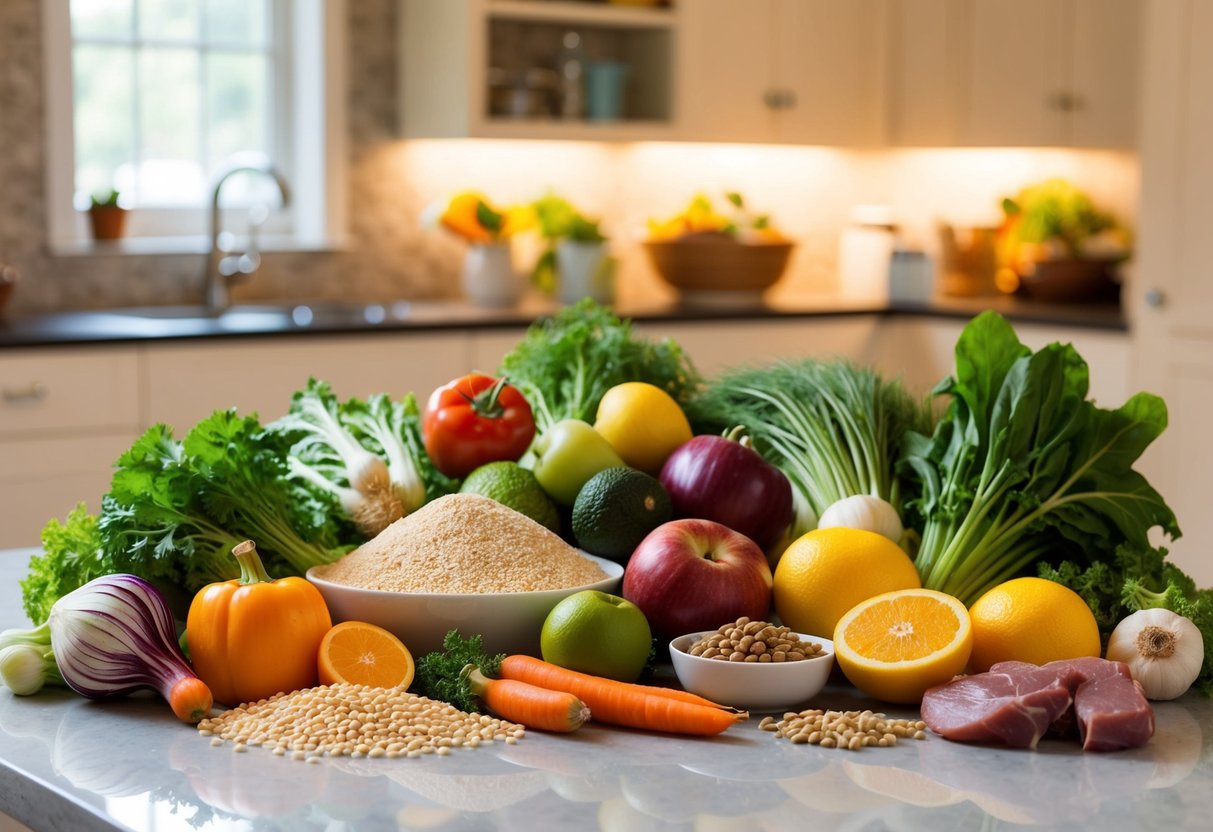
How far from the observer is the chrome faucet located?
4.10 meters

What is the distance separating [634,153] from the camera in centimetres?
517

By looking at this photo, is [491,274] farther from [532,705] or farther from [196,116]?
[532,705]

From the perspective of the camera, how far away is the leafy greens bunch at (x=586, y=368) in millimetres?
1989

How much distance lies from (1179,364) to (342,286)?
2462 mm

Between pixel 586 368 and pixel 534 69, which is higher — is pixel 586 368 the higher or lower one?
the lower one

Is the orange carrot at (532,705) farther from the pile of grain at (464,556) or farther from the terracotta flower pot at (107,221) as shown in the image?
the terracotta flower pot at (107,221)

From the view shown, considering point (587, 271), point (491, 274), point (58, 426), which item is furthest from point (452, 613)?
point (587, 271)

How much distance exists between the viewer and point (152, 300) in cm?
447

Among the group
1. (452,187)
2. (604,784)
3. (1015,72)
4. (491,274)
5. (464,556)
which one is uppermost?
(1015,72)

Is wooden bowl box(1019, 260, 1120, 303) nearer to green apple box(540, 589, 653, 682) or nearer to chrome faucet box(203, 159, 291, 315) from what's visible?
chrome faucet box(203, 159, 291, 315)

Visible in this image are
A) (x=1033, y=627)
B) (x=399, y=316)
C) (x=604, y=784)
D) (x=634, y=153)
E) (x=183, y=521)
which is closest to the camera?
(x=604, y=784)

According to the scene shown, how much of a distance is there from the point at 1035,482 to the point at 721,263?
10.5 ft

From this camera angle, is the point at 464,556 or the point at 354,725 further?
the point at 464,556

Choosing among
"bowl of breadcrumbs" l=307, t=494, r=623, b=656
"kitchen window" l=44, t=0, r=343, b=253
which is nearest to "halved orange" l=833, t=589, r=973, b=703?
"bowl of breadcrumbs" l=307, t=494, r=623, b=656
